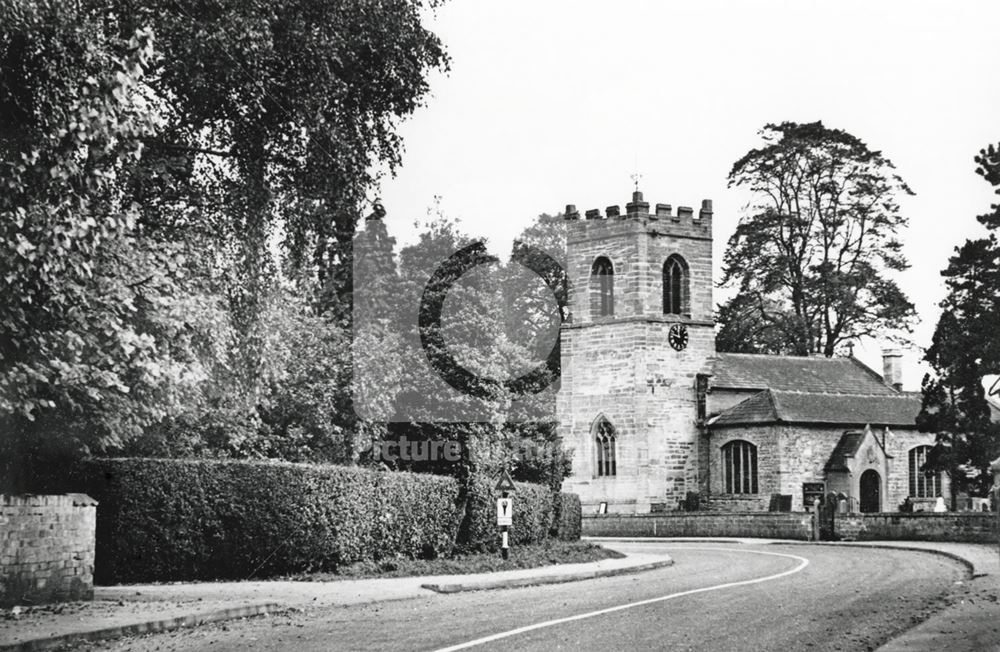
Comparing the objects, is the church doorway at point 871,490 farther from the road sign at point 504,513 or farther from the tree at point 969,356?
the road sign at point 504,513

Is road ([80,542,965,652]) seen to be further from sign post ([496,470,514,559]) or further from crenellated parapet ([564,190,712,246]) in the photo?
crenellated parapet ([564,190,712,246])

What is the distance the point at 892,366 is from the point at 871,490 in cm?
1259

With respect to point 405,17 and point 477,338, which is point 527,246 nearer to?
point 477,338

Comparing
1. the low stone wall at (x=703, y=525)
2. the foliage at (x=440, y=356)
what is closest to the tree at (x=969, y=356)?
the low stone wall at (x=703, y=525)

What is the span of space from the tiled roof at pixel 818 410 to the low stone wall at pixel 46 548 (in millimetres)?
37905

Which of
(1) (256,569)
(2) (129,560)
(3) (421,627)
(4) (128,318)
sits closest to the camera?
(3) (421,627)

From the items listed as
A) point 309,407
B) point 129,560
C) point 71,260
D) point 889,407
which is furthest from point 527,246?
point 71,260

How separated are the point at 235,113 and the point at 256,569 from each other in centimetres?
777

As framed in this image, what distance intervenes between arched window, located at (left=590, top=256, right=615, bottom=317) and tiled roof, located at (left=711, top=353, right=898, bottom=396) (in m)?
5.35

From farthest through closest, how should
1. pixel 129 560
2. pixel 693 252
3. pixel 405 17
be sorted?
1. pixel 693 252
2. pixel 405 17
3. pixel 129 560

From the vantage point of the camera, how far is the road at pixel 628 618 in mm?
12727

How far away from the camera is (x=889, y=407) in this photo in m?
56.2

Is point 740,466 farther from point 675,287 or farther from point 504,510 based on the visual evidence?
point 504,510

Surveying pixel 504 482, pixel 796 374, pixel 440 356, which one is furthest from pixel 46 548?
pixel 796 374
